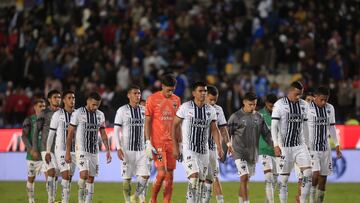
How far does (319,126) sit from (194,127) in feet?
9.12

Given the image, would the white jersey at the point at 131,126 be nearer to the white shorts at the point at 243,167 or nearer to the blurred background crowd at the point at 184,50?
the white shorts at the point at 243,167

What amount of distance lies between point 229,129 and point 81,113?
10.3 ft

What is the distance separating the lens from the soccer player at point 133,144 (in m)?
18.2

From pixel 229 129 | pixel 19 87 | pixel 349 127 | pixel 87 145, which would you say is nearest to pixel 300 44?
pixel 349 127

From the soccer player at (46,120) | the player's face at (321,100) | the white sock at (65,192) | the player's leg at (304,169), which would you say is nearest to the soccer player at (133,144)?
the white sock at (65,192)

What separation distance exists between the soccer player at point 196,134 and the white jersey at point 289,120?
1.57 metres

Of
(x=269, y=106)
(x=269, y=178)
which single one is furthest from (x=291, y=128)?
(x=269, y=106)

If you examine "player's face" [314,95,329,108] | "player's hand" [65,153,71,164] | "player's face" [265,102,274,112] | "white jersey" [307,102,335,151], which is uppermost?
"player's face" [265,102,274,112]

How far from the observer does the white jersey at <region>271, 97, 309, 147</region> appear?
688 inches

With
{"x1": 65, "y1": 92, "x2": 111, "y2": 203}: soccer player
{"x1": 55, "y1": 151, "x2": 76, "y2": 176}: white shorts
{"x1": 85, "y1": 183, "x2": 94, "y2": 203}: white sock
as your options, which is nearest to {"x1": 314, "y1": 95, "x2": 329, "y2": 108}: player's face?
{"x1": 65, "y1": 92, "x2": 111, "y2": 203}: soccer player

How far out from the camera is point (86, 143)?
17688mm

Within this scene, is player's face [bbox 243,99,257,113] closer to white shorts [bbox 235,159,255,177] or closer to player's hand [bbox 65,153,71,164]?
white shorts [bbox 235,159,255,177]

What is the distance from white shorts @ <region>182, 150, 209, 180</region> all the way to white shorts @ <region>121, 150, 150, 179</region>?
209 centimetres

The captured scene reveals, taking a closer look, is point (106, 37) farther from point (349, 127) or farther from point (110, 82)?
point (349, 127)
